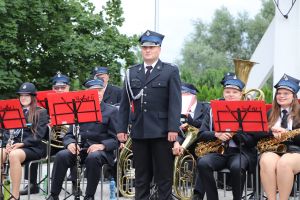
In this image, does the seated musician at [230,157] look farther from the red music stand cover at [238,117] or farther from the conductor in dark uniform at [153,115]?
the conductor in dark uniform at [153,115]

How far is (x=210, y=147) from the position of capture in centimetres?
846

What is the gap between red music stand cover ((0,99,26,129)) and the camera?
27.7 ft

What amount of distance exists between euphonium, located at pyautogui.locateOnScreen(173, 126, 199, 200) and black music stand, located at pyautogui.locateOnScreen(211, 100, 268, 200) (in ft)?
3.93

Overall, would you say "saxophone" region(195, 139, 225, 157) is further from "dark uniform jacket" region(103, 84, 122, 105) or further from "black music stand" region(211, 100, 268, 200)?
"dark uniform jacket" region(103, 84, 122, 105)

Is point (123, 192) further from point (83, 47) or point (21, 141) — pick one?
point (83, 47)

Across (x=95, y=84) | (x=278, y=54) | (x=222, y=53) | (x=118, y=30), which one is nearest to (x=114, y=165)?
(x=95, y=84)

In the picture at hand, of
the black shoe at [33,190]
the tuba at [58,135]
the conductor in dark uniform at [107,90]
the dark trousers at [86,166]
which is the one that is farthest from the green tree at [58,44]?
the dark trousers at [86,166]

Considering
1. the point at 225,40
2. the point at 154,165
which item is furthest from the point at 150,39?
the point at 225,40

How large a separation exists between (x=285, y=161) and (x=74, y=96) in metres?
2.57

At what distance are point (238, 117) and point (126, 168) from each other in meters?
2.20

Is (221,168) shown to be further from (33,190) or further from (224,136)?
(33,190)

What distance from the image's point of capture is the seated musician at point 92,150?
8.62 meters

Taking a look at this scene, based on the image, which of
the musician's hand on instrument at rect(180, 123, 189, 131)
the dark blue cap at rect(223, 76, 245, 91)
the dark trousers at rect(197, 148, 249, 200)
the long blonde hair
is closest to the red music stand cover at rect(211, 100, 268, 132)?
the long blonde hair

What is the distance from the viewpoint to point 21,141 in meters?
9.09
